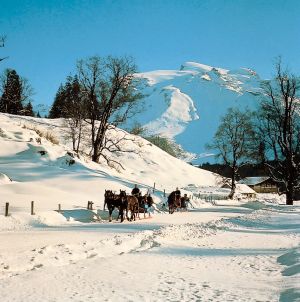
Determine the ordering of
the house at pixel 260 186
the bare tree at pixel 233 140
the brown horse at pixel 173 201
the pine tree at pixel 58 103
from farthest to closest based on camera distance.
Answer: the house at pixel 260 186 → the pine tree at pixel 58 103 → the bare tree at pixel 233 140 → the brown horse at pixel 173 201

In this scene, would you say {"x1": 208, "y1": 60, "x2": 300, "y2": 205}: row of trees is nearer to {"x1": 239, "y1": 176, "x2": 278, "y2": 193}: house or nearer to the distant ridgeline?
the distant ridgeline

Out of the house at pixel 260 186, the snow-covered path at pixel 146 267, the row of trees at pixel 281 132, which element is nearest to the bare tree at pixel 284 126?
the row of trees at pixel 281 132

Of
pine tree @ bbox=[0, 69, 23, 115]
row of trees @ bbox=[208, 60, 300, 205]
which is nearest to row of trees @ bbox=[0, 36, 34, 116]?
pine tree @ bbox=[0, 69, 23, 115]

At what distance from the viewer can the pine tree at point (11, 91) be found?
88.3 m

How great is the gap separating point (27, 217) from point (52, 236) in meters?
6.06

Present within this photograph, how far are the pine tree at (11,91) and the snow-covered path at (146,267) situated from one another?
74180mm

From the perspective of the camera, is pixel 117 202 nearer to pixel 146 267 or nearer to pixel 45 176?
pixel 45 176

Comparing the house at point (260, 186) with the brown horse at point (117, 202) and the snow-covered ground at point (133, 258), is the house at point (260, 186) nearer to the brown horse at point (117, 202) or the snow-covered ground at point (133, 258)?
the snow-covered ground at point (133, 258)

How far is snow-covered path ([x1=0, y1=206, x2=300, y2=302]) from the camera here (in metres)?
9.07

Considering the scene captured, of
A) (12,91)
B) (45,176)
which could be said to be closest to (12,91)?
(12,91)

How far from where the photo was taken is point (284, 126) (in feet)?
142

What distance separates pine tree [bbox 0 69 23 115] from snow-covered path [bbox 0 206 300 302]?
7418 centimetres

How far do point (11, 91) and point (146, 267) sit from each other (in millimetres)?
84145

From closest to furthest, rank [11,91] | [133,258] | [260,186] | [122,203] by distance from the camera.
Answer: [133,258] < [122,203] < [11,91] < [260,186]
